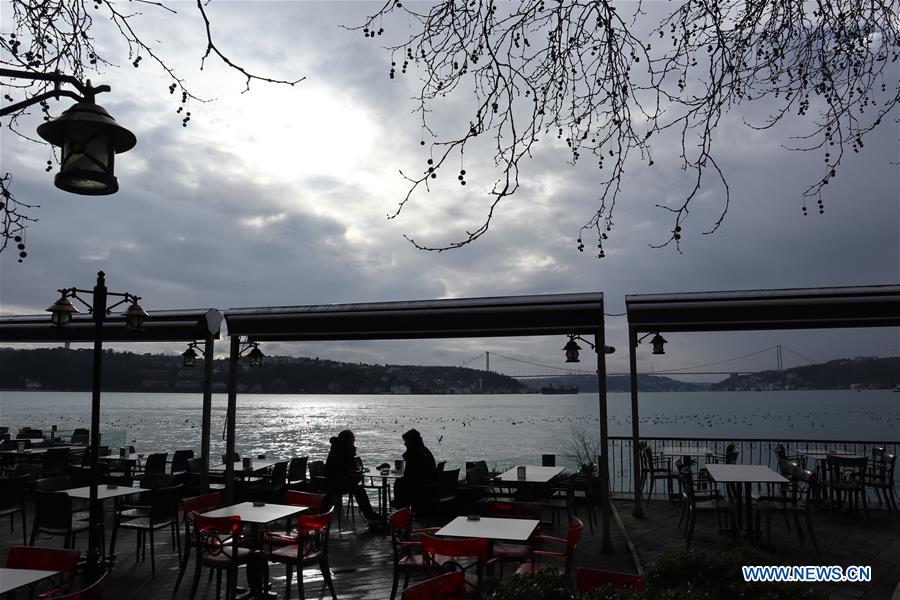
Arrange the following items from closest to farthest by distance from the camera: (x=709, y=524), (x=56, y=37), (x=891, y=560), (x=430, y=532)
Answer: (x=56, y=37) → (x=430, y=532) → (x=891, y=560) → (x=709, y=524)

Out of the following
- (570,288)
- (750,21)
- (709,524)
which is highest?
(750,21)

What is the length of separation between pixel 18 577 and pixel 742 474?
6.72 m

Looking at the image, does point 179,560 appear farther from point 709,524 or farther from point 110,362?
point 110,362

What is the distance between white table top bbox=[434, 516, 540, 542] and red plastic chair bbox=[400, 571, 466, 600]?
3.71ft

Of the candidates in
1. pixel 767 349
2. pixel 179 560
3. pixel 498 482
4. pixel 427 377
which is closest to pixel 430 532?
pixel 498 482

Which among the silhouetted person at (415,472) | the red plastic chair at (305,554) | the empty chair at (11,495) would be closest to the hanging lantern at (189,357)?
the empty chair at (11,495)

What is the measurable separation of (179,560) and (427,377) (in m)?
37.8

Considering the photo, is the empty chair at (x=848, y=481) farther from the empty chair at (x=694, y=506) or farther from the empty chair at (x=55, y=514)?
the empty chair at (x=55, y=514)

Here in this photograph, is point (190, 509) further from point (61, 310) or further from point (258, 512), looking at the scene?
point (61, 310)

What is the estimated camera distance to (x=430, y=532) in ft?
18.6

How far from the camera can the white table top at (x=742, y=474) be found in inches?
265

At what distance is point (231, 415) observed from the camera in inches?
356

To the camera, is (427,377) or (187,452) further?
(427,377)

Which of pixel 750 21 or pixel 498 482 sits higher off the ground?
pixel 750 21
